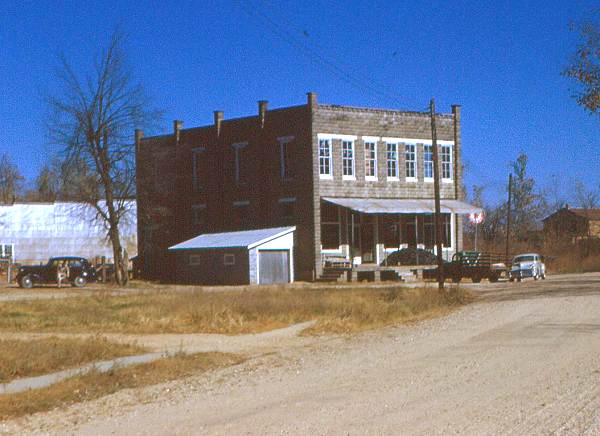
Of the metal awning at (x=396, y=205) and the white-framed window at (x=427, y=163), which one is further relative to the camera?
the white-framed window at (x=427, y=163)

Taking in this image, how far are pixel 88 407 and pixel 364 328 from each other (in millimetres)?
13056

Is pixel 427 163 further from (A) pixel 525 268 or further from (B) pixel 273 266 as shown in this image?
(B) pixel 273 266

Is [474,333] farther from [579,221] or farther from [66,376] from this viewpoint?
[579,221]

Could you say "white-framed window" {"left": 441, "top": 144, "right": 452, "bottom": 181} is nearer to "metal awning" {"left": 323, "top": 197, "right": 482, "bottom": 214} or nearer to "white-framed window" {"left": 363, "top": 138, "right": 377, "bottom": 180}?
"metal awning" {"left": 323, "top": 197, "right": 482, "bottom": 214}

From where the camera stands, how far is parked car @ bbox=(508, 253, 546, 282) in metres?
47.4

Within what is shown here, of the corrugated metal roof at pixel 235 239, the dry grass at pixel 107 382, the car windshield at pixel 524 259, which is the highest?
the corrugated metal roof at pixel 235 239

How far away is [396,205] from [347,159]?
3.82 m

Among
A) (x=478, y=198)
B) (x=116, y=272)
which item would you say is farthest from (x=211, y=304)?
(x=478, y=198)

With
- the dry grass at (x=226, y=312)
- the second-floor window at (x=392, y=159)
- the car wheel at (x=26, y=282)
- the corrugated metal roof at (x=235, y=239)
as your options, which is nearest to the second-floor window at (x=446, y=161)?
the second-floor window at (x=392, y=159)

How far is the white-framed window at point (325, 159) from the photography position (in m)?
49.8

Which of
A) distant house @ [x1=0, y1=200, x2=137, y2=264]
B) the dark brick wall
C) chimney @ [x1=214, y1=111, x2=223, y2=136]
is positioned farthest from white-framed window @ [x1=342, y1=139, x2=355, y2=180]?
distant house @ [x1=0, y1=200, x2=137, y2=264]

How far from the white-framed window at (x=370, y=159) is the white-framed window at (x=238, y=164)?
24.1ft

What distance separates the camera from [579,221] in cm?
8650

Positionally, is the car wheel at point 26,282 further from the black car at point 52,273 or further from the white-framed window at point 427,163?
the white-framed window at point 427,163
